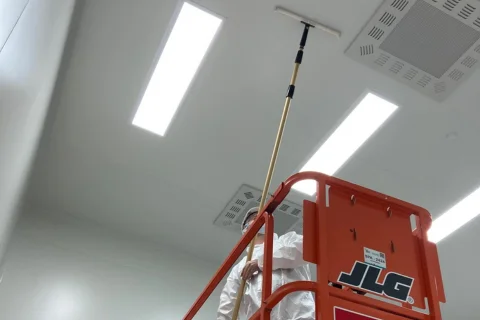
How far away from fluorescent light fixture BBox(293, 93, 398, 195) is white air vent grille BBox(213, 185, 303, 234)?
0.62 meters

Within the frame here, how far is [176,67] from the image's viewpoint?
3705 millimetres

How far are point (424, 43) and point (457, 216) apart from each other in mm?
2137

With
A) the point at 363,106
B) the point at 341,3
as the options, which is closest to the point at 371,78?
the point at 363,106

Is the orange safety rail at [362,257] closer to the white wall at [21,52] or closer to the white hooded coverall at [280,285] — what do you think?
the white hooded coverall at [280,285]

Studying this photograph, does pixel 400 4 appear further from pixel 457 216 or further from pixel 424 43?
pixel 457 216

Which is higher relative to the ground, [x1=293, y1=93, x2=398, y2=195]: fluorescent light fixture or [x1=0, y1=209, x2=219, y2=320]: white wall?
[x1=293, y1=93, x2=398, y2=195]: fluorescent light fixture

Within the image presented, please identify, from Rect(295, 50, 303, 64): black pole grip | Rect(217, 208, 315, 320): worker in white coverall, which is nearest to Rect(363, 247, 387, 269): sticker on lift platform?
Rect(217, 208, 315, 320): worker in white coverall

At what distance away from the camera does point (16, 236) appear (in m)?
4.89

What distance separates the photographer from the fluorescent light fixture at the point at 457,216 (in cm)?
454

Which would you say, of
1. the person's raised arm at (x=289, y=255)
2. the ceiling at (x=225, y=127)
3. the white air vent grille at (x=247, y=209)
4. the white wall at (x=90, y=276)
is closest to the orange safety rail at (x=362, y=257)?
the person's raised arm at (x=289, y=255)

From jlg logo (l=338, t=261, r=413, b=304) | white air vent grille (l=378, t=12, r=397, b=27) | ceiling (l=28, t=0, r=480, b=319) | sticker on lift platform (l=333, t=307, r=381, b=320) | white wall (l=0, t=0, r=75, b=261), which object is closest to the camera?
white wall (l=0, t=0, r=75, b=261)

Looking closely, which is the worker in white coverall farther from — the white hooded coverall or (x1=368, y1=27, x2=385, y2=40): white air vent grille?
(x1=368, y1=27, x2=385, y2=40): white air vent grille

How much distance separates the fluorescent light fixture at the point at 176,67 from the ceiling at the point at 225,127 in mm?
79

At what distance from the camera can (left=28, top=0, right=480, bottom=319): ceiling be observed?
135 inches
